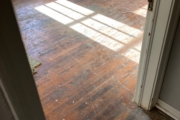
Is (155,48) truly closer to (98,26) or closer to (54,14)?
(98,26)

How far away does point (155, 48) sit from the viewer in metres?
1.27

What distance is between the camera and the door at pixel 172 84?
49.3 inches

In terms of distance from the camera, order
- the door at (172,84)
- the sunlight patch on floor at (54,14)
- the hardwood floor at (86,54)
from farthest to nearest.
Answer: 1. the sunlight patch on floor at (54,14)
2. the hardwood floor at (86,54)
3. the door at (172,84)

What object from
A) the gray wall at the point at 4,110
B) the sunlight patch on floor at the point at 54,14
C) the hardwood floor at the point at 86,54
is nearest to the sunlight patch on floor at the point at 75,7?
the hardwood floor at the point at 86,54

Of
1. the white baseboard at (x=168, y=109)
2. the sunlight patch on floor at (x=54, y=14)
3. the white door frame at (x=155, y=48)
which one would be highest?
the white door frame at (x=155, y=48)

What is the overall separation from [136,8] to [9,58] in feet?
8.84

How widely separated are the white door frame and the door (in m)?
0.03

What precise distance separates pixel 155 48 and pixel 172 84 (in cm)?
30

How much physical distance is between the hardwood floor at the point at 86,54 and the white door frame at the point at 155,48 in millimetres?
158

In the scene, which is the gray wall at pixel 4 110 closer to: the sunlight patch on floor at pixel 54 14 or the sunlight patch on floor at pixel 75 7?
the sunlight patch on floor at pixel 54 14

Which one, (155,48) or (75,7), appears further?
(75,7)

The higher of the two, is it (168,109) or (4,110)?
(4,110)

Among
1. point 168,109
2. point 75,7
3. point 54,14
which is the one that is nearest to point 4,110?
point 168,109

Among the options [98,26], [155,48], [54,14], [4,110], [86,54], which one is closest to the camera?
[4,110]
